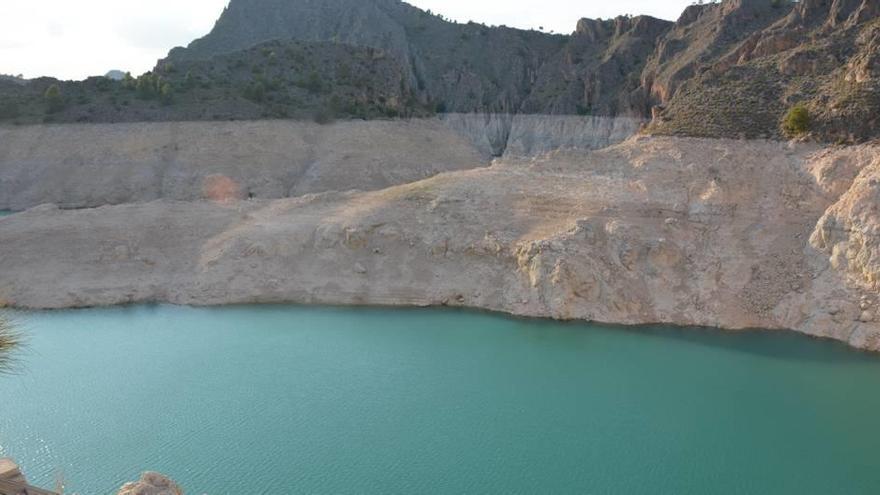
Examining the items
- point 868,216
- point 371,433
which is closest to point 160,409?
point 371,433

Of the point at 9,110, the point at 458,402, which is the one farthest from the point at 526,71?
the point at 458,402

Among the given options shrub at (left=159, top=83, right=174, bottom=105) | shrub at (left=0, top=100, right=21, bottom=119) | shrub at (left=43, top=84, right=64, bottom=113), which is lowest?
shrub at (left=0, top=100, right=21, bottom=119)

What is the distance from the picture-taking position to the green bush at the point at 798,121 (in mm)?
30391

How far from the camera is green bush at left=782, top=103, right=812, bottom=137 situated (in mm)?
30391

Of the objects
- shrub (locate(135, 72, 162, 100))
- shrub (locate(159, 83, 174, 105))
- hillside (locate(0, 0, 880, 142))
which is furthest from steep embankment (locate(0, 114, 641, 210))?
shrub (locate(135, 72, 162, 100))

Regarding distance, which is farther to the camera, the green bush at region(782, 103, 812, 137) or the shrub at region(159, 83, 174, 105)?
the shrub at region(159, 83, 174, 105)

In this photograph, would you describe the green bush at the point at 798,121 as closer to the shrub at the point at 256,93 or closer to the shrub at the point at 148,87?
the shrub at the point at 256,93

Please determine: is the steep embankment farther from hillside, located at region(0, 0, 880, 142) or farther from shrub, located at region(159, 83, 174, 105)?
shrub, located at region(159, 83, 174, 105)

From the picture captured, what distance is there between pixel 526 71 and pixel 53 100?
4494 centimetres

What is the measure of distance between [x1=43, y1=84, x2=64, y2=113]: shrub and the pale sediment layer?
22661 mm

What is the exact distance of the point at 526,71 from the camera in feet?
256

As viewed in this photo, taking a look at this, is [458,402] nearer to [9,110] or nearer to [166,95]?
[166,95]

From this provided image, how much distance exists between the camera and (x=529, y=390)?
20.8 metres

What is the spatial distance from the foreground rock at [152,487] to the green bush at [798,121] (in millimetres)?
28089
